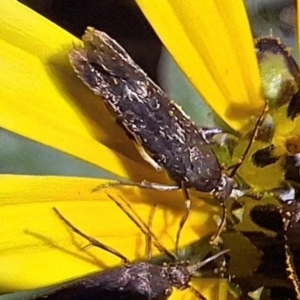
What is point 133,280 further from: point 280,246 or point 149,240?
point 280,246

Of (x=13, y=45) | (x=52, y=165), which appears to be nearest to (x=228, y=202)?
(x=52, y=165)

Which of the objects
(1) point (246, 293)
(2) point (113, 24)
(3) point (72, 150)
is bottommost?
(1) point (246, 293)

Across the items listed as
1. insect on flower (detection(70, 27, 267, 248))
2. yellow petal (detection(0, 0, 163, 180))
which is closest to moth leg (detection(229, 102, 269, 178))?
insect on flower (detection(70, 27, 267, 248))

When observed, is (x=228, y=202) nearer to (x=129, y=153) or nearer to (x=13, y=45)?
(x=129, y=153)

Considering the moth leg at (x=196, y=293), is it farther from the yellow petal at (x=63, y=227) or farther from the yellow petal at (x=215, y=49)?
the yellow petal at (x=215, y=49)

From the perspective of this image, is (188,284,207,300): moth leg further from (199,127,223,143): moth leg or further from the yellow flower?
(199,127,223,143): moth leg

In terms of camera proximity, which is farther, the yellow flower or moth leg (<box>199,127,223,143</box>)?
moth leg (<box>199,127,223,143</box>)

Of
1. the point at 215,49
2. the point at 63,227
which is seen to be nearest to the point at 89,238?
the point at 63,227
